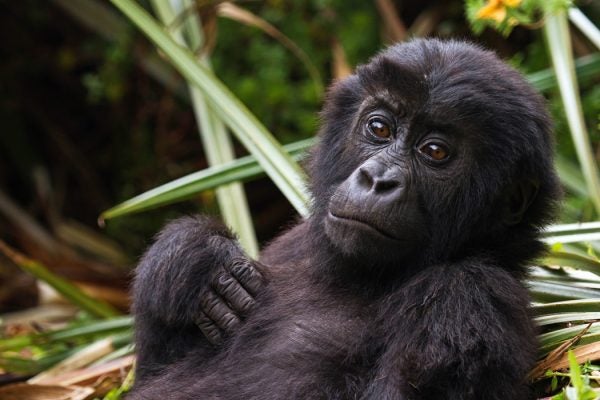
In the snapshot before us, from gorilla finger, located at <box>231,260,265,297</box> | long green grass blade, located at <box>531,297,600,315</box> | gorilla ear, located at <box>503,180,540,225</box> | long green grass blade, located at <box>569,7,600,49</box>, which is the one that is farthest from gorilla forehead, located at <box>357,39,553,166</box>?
long green grass blade, located at <box>569,7,600,49</box>

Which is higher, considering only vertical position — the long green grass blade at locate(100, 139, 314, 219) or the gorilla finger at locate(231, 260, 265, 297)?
the long green grass blade at locate(100, 139, 314, 219)

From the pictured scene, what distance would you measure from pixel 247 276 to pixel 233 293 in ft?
0.29

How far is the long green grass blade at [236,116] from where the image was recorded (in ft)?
13.5

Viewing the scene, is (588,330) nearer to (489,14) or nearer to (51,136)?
(489,14)

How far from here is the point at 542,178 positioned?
3162mm

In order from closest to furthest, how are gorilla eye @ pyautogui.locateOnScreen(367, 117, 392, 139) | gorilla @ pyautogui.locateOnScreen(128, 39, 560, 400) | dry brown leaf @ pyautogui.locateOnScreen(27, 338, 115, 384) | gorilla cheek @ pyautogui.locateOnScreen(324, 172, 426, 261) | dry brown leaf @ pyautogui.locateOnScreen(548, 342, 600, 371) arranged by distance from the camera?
gorilla @ pyautogui.locateOnScreen(128, 39, 560, 400), dry brown leaf @ pyautogui.locateOnScreen(548, 342, 600, 371), gorilla cheek @ pyautogui.locateOnScreen(324, 172, 426, 261), gorilla eye @ pyautogui.locateOnScreen(367, 117, 392, 139), dry brown leaf @ pyautogui.locateOnScreen(27, 338, 115, 384)

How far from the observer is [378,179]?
3043mm

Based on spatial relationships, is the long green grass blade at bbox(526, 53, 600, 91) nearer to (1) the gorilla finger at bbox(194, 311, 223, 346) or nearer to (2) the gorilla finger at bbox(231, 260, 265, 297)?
(2) the gorilla finger at bbox(231, 260, 265, 297)

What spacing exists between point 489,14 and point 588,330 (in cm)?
135

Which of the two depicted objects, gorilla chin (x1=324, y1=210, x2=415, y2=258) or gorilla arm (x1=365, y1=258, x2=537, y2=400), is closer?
gorilla arm (x1=365, y1=258, x2=537, y2=400)

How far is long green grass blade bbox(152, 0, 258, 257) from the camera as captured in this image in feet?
15.0

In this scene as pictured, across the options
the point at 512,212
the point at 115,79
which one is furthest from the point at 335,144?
the point at 115,79

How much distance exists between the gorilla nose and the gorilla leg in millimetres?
Answer: 675

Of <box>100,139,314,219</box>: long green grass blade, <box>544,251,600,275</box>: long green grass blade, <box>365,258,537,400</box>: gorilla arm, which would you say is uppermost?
<box>100,139,314,219</box>: long green grass blade
